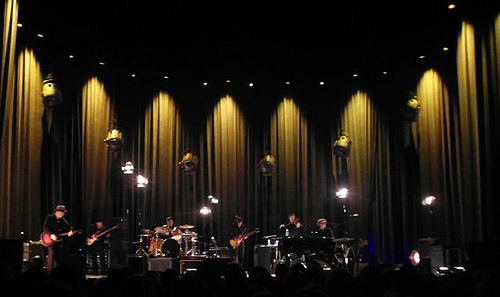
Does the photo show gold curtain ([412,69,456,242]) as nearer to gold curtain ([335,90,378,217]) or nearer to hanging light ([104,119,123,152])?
gold curtain ([335,90,378,217])

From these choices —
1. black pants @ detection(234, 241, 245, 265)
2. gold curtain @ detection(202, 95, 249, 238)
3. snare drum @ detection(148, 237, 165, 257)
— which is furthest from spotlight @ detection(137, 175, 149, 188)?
black pants @ detection(234, 241, 245, 265)

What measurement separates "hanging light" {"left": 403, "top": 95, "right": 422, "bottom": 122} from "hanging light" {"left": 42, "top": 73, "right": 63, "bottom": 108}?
9.61 meters

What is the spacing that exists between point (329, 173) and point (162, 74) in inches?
259

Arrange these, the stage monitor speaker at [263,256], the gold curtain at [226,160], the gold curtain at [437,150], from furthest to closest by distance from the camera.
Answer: the gold curtain at [226,160]
the stage monitor speaker at [263,256]
the gold curtain at [437,150]

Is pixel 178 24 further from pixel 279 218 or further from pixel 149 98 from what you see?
pixel 279 218

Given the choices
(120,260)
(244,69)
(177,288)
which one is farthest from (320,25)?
(177,288)

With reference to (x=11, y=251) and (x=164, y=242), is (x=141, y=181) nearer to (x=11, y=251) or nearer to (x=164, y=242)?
(x=164, y=242)

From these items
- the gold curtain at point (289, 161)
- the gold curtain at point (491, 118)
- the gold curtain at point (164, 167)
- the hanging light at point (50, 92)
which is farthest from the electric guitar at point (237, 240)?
the gold curtain at point (491, 118)

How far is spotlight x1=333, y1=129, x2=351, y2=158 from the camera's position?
1855 centimetres

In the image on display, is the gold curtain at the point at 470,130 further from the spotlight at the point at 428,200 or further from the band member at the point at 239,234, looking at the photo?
the band member at the point at 239,234

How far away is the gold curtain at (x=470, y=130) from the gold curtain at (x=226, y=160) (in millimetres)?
7923

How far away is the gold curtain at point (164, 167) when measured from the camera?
19.0 metres

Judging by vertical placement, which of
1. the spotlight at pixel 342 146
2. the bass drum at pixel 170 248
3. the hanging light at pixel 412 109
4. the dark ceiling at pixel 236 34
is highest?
the dark ceiling at pixel 236 34

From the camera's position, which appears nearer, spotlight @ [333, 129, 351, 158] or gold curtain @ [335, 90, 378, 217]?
spotlight @ [333, 129, 351, 158]
